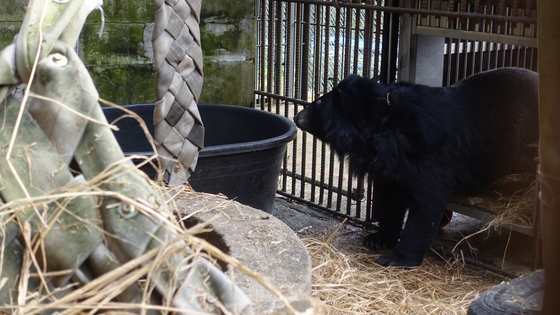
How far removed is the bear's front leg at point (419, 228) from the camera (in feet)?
11.0

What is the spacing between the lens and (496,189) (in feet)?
11.9

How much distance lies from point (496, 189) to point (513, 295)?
7.70 feet

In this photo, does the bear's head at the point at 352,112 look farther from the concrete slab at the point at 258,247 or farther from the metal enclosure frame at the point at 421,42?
the concrete slab at the point at 258,247

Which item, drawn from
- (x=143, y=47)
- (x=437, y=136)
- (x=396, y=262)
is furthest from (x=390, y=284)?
(x=143, y=47)

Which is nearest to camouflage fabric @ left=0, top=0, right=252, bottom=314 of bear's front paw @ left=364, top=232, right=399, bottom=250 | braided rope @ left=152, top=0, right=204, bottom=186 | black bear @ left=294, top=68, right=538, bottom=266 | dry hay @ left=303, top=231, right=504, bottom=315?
braided rope @ left=152, top=0, right=204, bottom=186

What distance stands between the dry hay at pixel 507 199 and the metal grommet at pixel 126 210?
2.59 meters

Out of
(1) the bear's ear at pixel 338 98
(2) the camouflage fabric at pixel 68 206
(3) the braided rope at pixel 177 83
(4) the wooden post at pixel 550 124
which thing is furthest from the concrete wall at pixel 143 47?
(4) the wooden post at pixel 550 124

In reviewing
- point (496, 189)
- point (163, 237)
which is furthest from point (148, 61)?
point (163, 237)

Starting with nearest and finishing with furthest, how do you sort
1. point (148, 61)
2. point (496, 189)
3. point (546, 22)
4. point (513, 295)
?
point (546, 22) → point (513, 295) → point (496, 189) → point (148, 61)

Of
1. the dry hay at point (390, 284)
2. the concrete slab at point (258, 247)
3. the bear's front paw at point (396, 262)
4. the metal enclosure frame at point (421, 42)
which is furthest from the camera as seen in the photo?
the bear's front paw at point (396, 262)

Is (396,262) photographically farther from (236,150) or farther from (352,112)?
(236,150)

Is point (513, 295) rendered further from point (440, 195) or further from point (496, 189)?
point (496, 189)

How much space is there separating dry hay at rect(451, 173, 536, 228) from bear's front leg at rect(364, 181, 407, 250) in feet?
1.19

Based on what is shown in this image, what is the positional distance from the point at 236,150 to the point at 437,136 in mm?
1177
